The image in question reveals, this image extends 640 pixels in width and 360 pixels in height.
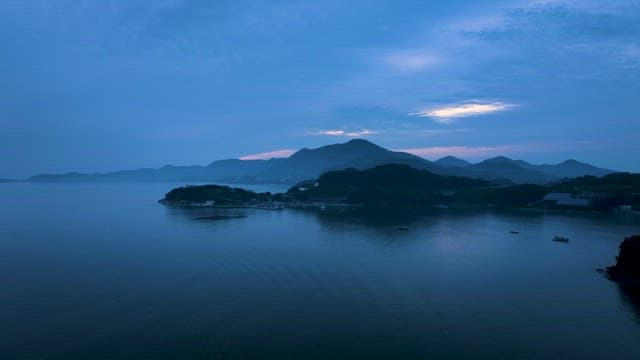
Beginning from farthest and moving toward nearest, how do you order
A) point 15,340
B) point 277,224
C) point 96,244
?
point 277,224
point 96,244
point 15,340

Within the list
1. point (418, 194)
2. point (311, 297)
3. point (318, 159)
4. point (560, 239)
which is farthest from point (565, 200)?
point (318, 159)

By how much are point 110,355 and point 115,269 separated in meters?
6.80

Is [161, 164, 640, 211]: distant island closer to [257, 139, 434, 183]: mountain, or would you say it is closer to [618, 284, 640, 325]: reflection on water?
[618, 284, 640, 325]: reflection on water

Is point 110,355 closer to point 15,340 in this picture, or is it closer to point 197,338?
point 197,338

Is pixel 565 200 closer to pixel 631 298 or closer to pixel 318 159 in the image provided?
pixel 631 298

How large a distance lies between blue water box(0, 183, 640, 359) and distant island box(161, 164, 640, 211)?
46.6ft

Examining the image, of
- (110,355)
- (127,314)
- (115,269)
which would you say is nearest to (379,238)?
(115,269)

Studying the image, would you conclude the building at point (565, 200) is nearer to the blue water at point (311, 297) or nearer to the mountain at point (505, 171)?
the blue water at point (311, 297)

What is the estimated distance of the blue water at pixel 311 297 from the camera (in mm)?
8930

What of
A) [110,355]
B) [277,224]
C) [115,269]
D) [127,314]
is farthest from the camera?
[277,224]

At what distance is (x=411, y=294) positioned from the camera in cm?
1214

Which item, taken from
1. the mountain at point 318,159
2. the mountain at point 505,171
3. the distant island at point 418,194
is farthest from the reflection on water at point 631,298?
the mountain at point 318,159

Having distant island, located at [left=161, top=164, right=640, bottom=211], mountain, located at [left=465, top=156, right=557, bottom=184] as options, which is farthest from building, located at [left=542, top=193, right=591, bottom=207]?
mountain, located at [left=465, top=156, right=557, bottom=184]

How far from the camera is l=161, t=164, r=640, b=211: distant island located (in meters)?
35.9
